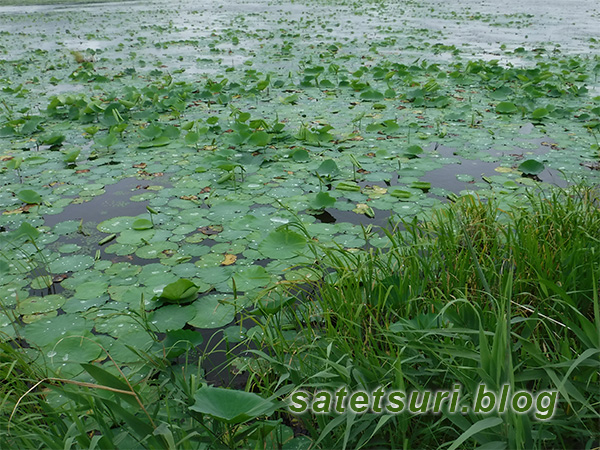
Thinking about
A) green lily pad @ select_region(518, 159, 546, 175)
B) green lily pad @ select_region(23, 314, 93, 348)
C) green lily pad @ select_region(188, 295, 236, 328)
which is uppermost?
green lily pad @ select_region(518, 159, 546, 175)

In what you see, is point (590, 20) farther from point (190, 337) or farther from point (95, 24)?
point (190, 337)

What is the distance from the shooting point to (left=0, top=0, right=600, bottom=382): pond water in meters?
2.11

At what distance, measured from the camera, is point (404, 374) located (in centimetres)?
130

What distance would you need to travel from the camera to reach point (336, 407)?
1.25 meters

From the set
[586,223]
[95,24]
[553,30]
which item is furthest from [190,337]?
[95,24]

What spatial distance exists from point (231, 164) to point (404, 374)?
7.09ft

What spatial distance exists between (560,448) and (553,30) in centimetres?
1205

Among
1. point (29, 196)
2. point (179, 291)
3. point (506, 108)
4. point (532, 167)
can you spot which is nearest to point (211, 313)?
point (179, 291)

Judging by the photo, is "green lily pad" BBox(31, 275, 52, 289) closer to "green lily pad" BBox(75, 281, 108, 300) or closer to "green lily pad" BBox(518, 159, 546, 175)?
"green lily pad" BBox(75, 281, 108, 300)

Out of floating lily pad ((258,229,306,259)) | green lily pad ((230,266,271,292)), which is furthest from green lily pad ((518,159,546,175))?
green lily pad ((230,266,271,292))

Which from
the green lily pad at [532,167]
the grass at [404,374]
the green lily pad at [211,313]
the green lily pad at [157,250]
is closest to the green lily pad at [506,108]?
the green lily pad at [532,167]

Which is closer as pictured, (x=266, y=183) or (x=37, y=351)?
(x=37, y=351)

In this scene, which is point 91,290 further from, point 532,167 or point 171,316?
point 532,167

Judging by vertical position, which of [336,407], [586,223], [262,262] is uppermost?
[586,223]
